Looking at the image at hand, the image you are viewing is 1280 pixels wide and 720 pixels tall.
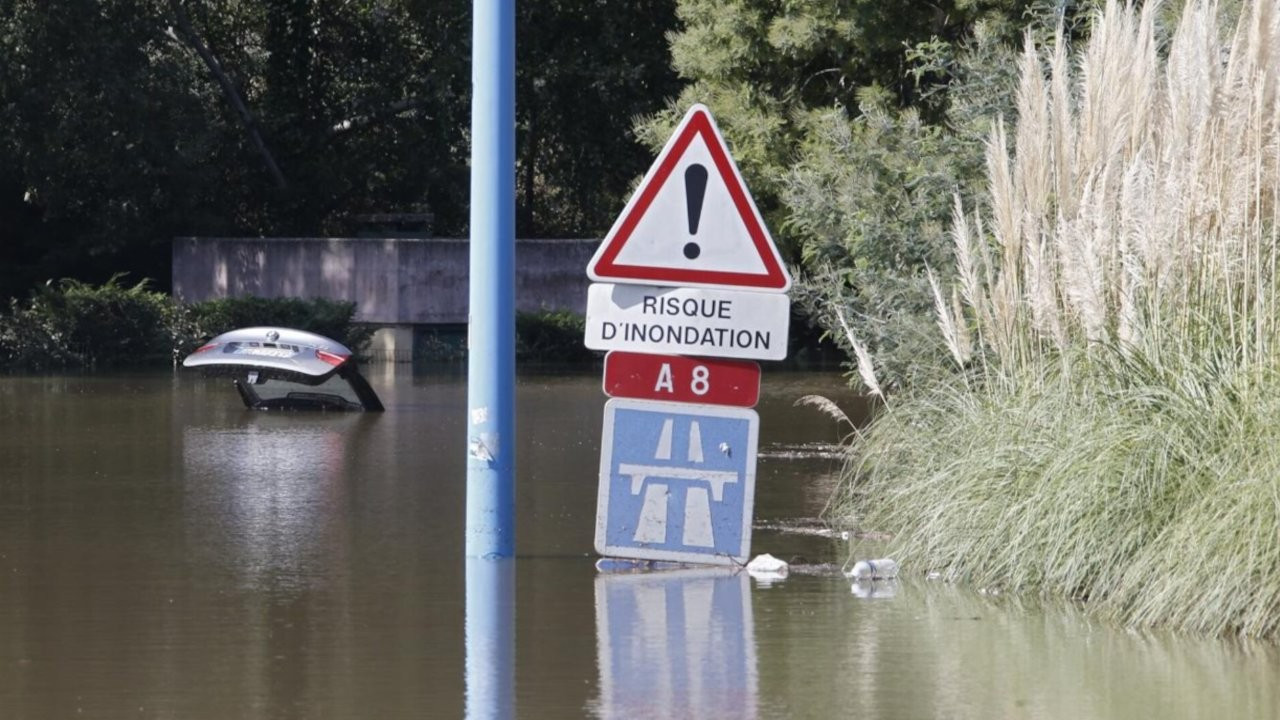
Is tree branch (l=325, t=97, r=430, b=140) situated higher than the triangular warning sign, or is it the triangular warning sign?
tree branch (l=325, t=97, r=430, b=140)

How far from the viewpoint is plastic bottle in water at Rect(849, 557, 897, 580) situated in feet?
29.2

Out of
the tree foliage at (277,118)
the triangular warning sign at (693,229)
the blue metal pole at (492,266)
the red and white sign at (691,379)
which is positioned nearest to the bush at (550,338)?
the tree foliage at (277,118)

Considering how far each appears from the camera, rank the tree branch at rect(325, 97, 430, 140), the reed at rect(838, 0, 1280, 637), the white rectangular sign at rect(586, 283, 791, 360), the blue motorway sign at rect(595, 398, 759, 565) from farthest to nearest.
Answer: the tree branch at rect(325, 97, 430, 140) → the blue motorway sign at rect(595, 398, 759, 565) → the white rectangular sign at rect(586, 283, 791, 360) → the reed at rect(838, 0, 1280, 637)

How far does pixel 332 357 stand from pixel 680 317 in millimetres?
11012

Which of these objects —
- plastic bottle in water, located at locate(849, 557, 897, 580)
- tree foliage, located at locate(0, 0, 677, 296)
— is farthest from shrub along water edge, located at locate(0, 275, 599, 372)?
plastic bottle in water, located at locate(849, 557, 897, 580)

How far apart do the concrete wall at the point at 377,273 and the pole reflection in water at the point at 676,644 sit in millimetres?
23136

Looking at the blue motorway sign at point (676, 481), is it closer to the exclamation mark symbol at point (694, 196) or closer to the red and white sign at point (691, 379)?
the red and white sign at point (691, 379)

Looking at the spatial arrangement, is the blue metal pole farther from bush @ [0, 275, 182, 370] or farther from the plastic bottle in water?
bush @ [0, 275, 182, 370]

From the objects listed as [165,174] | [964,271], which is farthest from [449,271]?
[964,271]

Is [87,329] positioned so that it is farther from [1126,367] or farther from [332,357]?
[1126,367]

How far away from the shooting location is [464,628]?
25.8ft

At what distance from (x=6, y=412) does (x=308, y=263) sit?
562 inches

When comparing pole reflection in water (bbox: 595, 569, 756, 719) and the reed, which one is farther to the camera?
the reed

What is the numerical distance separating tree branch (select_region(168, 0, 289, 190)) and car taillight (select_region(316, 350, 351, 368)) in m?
16.4
